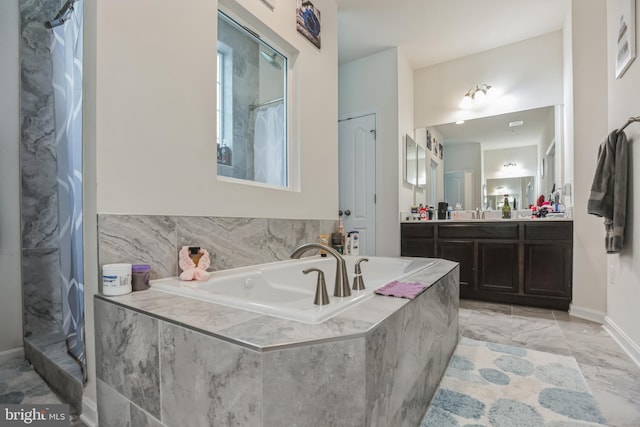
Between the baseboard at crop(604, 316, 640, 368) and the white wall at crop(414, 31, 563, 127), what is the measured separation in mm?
2229

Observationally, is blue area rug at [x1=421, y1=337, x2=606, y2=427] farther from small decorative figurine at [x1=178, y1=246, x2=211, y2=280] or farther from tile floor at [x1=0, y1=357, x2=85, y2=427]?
tile floor at [x1=0, y1=357, x2=85, y2=427]

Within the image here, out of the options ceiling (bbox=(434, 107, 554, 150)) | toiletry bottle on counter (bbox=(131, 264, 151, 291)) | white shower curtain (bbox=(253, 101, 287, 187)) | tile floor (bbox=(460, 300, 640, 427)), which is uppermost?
ceiling (bbox=(434, 107, 554, 150))

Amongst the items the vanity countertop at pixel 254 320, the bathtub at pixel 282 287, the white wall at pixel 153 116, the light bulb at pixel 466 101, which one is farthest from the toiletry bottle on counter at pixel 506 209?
the vanity countertop at pixel 254 320

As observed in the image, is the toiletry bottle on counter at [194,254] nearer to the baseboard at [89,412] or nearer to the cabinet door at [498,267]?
the baseboard at [89,412]

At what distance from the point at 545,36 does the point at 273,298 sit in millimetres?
3834

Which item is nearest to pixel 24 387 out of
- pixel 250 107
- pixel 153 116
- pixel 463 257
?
pixel 153 116

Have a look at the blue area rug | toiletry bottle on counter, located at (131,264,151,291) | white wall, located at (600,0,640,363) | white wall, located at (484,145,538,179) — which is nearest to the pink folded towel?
the blue area rug

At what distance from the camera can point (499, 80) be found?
3432 mm

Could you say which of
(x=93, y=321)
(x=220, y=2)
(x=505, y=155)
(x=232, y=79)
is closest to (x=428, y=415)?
(x=93, y=321)

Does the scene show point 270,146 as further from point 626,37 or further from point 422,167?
point 422,167

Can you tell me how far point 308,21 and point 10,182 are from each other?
2.22 metres

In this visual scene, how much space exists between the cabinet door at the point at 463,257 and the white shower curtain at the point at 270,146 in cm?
201

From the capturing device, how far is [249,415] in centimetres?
68

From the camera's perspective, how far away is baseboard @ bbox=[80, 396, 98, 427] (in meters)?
1.13
